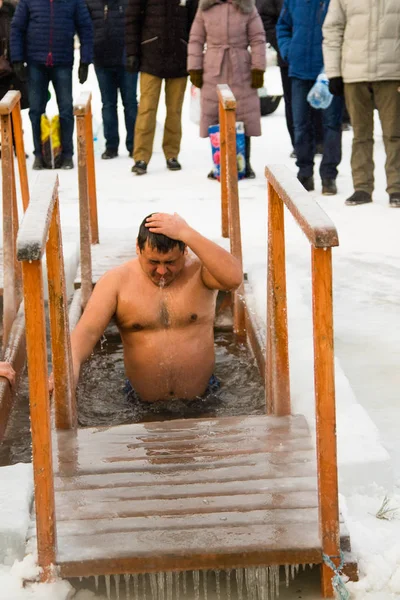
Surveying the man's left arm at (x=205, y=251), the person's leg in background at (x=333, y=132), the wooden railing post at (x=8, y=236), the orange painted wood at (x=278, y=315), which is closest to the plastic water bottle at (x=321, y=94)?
the person's leg in background at (x=333, y=132)

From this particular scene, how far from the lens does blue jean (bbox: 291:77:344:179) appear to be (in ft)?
28.5

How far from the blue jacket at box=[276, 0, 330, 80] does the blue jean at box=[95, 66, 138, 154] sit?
2219mm

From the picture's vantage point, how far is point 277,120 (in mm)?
14094

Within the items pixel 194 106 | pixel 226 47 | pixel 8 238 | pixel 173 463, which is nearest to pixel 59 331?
pixel 173 463

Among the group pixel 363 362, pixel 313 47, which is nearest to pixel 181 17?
pixel 313 47

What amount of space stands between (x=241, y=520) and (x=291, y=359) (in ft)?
4.87

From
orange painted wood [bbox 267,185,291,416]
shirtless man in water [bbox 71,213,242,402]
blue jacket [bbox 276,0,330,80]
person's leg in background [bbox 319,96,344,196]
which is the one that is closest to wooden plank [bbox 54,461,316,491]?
orange painted wood [bbox 267,185,291,416]

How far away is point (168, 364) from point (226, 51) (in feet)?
16.6

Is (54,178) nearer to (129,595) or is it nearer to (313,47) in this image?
(129,595)

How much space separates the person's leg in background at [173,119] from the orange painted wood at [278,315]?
6280mm

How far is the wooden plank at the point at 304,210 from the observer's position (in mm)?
2660

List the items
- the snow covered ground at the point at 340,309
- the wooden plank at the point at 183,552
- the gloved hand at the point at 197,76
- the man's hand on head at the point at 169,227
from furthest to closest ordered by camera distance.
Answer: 1. the gloved hand at the point at 197,76
2. the man's hand on head at the point at 169,227
3. the snow covered ground at the point at 340,309
4. the wooden plank at the point at 183,552

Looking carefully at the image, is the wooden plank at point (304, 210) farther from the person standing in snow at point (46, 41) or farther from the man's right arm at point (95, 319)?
the person standing in snow at point (46, 41)

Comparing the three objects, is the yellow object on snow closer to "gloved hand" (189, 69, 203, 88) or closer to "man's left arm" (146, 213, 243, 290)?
"gloved hand" (189, 69, 203, 88)
